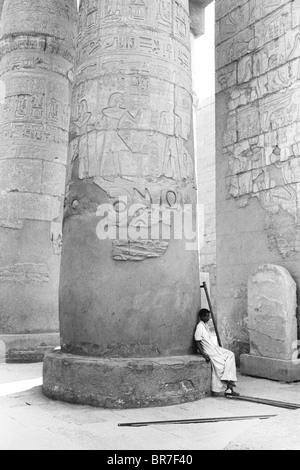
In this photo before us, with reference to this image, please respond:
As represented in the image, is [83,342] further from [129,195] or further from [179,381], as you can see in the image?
[129,195]

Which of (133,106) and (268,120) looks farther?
(268,120)

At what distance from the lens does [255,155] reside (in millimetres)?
6363

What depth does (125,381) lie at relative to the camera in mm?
4070

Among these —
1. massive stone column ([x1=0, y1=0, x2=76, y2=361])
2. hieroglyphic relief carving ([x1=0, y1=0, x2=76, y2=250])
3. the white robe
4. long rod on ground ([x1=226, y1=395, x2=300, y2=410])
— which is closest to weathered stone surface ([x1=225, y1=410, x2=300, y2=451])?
long rod on ground ([x1=226, y1=395, x2=300, y2=410])

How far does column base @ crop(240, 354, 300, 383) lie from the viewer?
17.3ft

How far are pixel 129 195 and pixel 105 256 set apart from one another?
65cm

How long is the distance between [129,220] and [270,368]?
2.48m

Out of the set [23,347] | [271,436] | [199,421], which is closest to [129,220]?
[199,421]

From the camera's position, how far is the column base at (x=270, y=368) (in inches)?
207

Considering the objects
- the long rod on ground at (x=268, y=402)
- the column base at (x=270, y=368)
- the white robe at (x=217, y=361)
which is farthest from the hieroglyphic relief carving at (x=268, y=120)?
the long rod on ground at (x=268, y=402)

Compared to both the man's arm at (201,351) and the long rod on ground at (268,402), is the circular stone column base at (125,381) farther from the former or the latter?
the long rod on ground at (268,402)

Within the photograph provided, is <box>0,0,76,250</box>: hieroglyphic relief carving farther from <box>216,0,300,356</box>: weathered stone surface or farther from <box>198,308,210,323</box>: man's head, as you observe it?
<box>198,308,210,323</box>: man's head

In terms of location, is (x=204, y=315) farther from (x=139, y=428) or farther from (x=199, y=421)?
(x=139, y=428)
